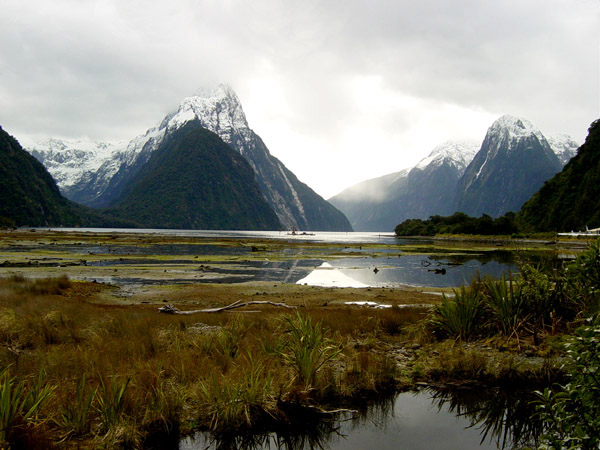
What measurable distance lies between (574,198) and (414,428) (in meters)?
131

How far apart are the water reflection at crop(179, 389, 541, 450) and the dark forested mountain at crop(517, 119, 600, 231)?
325ft

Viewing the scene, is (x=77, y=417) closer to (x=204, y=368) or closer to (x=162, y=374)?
(x=162, y=374)

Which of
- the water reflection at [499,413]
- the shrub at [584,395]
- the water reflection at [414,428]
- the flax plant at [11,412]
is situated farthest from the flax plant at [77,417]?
the water reflection at [499,413]

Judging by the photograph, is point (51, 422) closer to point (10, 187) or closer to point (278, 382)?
point (278, 382)

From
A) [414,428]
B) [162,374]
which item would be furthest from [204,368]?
[414,428]

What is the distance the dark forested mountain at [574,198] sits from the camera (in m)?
100

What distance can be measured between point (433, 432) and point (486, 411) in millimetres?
1514

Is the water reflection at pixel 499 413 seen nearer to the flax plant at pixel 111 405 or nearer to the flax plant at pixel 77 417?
the flax plant at pixel 111 405

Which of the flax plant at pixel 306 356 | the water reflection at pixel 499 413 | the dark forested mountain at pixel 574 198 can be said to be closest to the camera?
the water reflection at pixel 499 413

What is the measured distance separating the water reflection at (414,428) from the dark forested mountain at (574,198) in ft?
325

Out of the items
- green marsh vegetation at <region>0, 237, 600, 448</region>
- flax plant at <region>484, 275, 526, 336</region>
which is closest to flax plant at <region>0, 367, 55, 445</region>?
green marsh vegetation at <region>0, 237, 600, 448</region>

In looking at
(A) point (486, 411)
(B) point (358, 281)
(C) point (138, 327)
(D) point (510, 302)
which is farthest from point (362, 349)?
(B) point (358, 281)

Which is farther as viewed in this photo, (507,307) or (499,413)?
(507,307)

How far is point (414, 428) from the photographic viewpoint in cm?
704
